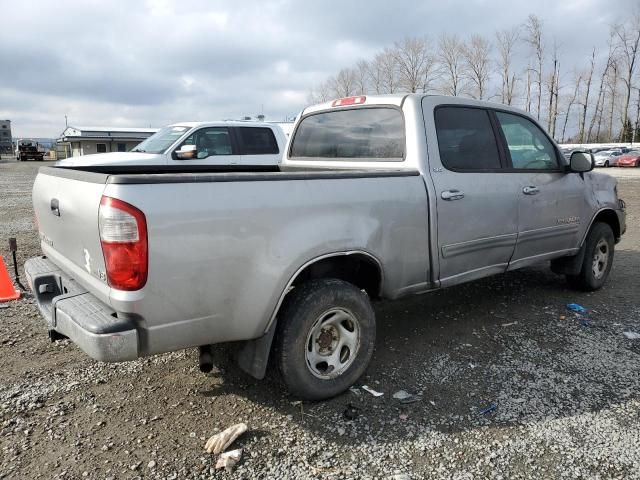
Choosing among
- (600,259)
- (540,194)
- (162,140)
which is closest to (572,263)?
(600,259)

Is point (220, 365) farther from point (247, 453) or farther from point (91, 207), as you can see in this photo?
point (91, 207)

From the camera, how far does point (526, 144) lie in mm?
4699

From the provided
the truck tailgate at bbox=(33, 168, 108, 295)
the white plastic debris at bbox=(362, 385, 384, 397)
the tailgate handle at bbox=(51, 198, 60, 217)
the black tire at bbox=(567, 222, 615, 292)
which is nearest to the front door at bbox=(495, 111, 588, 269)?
the black tire at bbox=(567, 222, 615, 292)

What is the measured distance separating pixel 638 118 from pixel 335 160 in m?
73.7

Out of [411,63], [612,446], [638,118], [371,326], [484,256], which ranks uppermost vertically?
[411,63]

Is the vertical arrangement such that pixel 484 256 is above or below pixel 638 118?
below

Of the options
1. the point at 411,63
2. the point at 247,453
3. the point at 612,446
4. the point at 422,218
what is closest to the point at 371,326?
the point at 422,218

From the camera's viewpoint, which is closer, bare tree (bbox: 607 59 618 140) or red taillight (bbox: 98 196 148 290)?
red taillight (bbox: 98 196 148 290)

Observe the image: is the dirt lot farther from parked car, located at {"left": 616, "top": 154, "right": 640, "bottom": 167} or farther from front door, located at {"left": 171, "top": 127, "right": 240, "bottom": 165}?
parked car, located at {"left": 616, "top": 154, "right": 640, "bottom": 167}

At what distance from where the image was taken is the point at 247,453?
2.76m

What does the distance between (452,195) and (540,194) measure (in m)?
1.30

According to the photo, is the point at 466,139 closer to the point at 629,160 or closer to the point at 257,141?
the point at 257,141

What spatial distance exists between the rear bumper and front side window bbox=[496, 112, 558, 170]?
3.46m

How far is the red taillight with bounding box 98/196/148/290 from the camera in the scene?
2.42m
